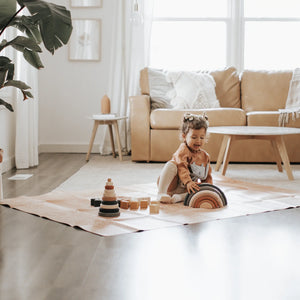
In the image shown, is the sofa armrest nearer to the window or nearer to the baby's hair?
the window

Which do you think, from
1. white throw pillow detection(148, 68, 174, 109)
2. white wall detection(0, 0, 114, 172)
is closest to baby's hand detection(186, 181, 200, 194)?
A: white throw pillow detection(148, 68, 174, 109)

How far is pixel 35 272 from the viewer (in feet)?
6.13

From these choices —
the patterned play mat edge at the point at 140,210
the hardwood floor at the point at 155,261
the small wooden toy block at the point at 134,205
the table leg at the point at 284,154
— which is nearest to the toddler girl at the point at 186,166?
the patterned play mat edge at the point at 140,210

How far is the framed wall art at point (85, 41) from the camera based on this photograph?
19.7 feet

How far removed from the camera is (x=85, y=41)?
6035mm

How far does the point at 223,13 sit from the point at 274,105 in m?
1.35

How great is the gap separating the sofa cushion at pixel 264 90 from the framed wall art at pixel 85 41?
1694 millimetres

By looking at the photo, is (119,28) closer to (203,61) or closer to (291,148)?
(203,61)

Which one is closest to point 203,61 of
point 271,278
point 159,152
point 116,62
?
point 116,62

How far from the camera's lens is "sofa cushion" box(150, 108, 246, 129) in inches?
199

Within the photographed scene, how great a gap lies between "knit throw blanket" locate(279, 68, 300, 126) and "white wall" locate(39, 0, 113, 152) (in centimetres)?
204

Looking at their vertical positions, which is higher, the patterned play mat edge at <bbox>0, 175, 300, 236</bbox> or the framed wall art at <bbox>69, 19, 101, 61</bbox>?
the framed wall art at <bbox>69, 19, 101, 61</bbox>

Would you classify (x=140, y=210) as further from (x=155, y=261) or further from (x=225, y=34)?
(x=225, y=34)

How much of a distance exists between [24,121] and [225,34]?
264 cm
